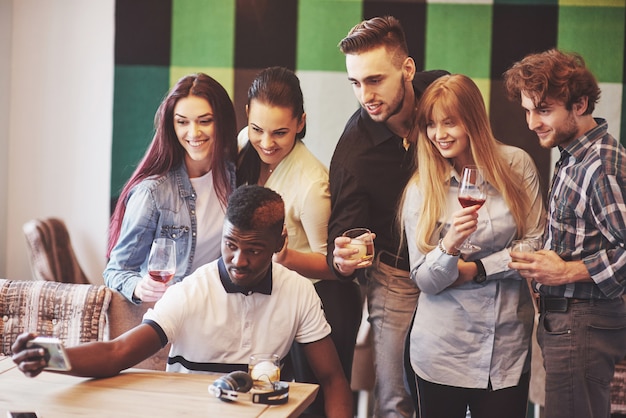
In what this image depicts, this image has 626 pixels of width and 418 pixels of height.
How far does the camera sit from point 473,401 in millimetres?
2768

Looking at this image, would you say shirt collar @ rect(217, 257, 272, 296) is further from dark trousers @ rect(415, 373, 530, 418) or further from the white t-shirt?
dark trousers @ rect(415, 373, 530, 418)

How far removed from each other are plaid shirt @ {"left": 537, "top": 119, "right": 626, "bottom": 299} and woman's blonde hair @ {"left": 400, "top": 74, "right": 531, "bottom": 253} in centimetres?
13

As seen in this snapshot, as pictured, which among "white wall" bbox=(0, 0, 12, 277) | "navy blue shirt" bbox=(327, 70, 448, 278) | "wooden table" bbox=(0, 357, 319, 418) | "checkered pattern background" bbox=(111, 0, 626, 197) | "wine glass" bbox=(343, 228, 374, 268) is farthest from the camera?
"white wall" bbox=(0, 0, 12, 277)

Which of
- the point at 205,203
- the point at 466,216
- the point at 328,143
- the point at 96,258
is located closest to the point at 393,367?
the point at 466,216

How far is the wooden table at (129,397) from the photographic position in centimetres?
198

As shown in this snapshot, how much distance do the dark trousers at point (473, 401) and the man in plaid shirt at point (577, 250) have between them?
11 centimetres

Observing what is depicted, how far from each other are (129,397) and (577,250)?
1414mm

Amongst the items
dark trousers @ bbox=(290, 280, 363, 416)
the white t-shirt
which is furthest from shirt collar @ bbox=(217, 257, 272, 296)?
dark trousers @ bbox=(290, 280, 363, 416)

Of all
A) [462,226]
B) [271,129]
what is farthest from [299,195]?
[462,226]

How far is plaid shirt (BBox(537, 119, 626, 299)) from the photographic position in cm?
250

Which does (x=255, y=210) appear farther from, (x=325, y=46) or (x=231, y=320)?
(x=325, y=46)

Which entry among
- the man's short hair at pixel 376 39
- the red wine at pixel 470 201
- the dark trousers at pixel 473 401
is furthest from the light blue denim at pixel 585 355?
the man's short hair at pixel 376 39

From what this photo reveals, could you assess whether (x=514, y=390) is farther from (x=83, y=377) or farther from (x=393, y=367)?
(x=83, y=377)

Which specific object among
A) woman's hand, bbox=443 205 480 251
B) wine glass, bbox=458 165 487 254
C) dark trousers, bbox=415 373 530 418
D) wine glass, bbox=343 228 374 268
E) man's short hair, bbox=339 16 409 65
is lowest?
dark trousers, bbox=415 373 530 418
